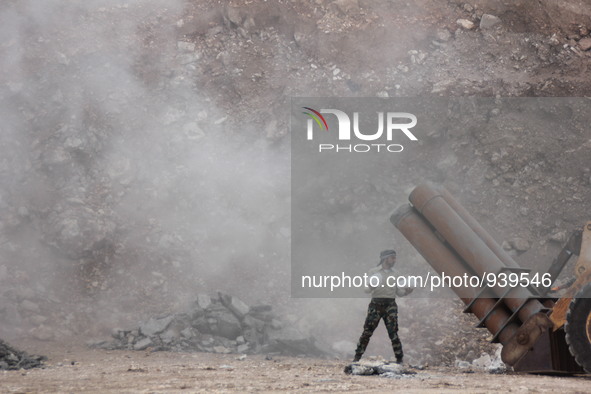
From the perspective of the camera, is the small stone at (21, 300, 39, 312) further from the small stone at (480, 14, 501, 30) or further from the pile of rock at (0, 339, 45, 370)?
the small stone at (480, 14, 501, 30)

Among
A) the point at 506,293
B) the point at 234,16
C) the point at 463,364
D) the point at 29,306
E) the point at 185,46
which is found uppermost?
the point at 234,16

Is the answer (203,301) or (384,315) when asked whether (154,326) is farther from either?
(384,315)

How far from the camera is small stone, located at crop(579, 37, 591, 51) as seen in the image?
14133mm

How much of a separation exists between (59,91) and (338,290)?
7.26m

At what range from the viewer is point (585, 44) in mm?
14180

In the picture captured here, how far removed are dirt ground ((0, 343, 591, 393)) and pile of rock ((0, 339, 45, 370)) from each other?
215 mm

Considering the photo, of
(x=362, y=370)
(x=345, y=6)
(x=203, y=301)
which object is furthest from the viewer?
(x=345, y=6)

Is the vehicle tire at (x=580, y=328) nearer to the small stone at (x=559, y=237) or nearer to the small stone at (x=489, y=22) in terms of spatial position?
the small stone at (x=559, y=237)

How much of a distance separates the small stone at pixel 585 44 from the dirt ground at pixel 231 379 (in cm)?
919

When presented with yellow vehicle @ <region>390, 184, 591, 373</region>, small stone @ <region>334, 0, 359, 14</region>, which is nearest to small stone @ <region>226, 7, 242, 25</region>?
small stone @ <region>334, 0, 359, 14</region>

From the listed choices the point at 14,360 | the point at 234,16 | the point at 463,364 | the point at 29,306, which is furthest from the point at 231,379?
the point at 234,16

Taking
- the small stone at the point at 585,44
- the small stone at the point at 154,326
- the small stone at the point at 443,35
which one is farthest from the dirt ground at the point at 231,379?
the small stone at the point at 585,44

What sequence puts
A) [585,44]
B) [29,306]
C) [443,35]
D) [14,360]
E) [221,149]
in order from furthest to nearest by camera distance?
[443,35] → [585,44] → [221,149] → [29,306] → [14,360]

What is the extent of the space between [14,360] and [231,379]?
3.22 m
